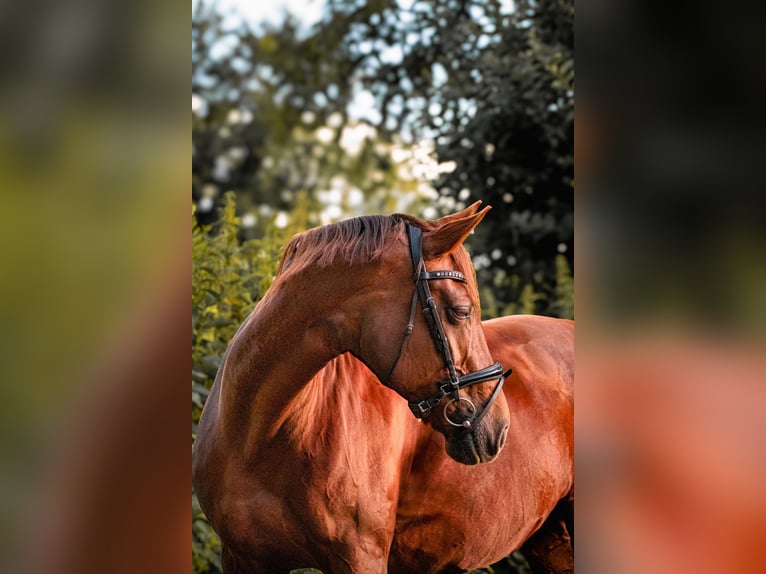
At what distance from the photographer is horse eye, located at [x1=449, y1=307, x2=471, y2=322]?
241 cm

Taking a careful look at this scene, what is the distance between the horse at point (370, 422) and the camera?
2.43 m

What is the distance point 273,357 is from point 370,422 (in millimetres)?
484

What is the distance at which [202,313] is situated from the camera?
4.07m

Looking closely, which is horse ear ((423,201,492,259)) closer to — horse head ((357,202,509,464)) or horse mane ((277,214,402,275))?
horse head ((357,202,509,464))

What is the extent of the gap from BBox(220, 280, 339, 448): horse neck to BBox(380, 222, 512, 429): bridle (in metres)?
0.24

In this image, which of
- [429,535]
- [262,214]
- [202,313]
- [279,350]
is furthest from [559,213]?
[262,214]

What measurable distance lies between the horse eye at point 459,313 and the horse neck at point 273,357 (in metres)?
0.35

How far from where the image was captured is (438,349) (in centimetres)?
240
